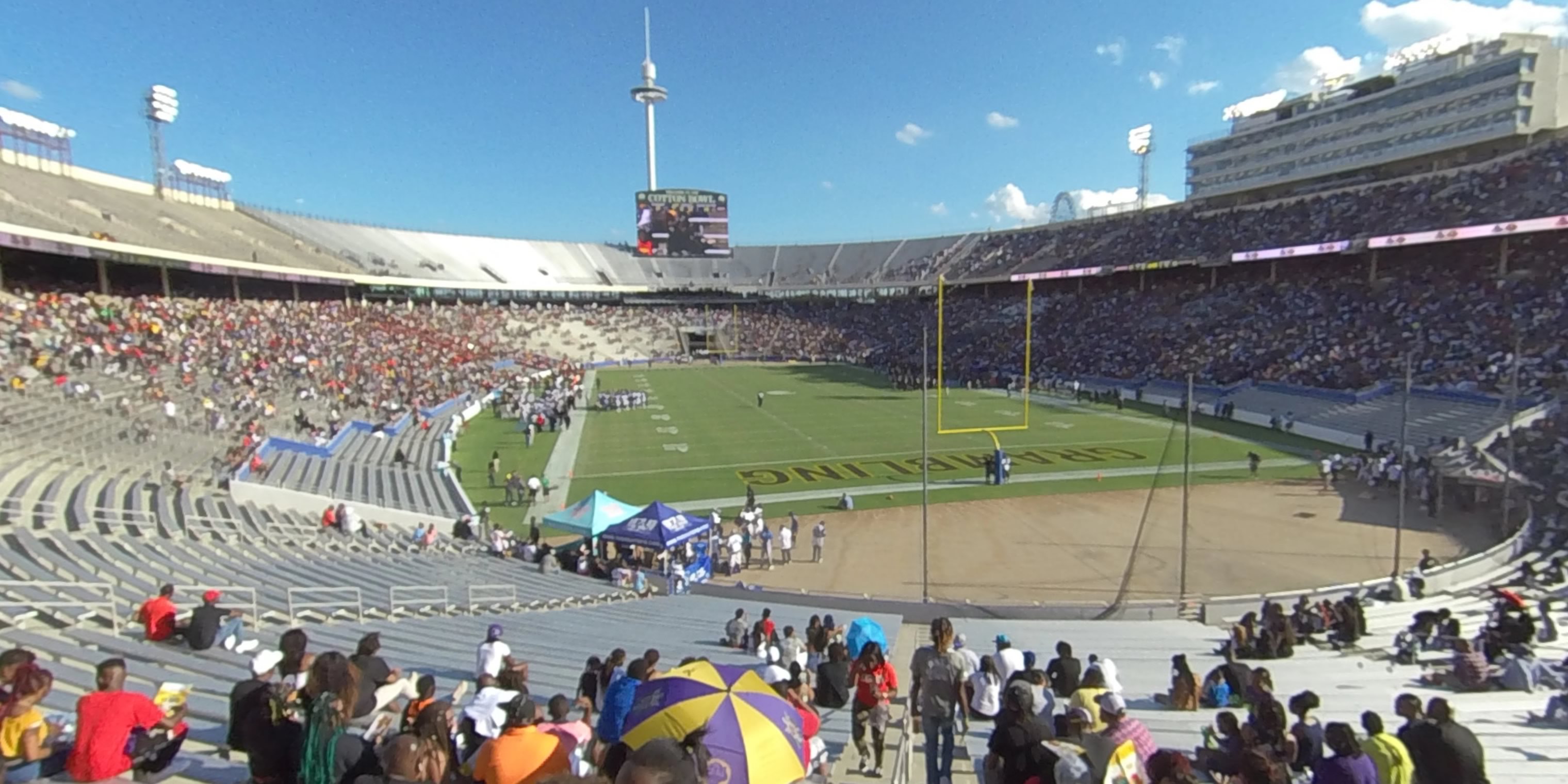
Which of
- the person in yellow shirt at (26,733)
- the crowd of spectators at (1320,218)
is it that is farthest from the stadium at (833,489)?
the crowd of spectators at (1320,218)

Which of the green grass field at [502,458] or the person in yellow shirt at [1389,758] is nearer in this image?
the person in yellow shirt at [1389,758]

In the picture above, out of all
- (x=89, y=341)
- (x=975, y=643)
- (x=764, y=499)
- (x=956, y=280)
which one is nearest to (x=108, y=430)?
(x=89, y=341)

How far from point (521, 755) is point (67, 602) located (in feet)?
21.7

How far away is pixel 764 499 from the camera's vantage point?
21.8m

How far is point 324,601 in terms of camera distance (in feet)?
35.8

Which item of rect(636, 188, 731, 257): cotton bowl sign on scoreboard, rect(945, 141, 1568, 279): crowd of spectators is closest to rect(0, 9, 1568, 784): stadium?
rect(945, 141, 1568, 279): crowd of spectators

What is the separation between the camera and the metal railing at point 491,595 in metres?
12.2

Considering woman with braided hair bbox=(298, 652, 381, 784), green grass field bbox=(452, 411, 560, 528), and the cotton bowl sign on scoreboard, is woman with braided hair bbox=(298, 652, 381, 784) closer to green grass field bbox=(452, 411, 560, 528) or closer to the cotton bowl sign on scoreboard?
green grass field bbox=(452, 411, 560, 528)

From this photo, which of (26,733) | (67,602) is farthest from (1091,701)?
(67,602)

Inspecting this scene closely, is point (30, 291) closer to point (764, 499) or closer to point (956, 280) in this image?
point (764, 499)

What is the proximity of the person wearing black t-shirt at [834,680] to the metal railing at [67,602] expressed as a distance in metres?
6.54

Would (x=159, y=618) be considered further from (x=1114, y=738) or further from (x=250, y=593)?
(x=1114, y=738)

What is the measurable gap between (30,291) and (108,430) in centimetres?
2003

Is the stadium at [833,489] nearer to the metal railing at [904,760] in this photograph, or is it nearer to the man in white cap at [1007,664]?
the metal railing at [904,760]
